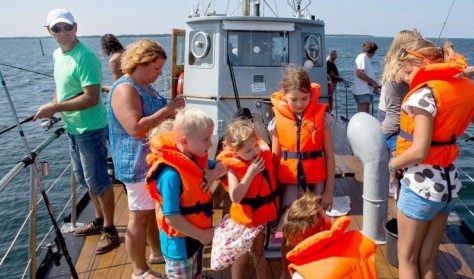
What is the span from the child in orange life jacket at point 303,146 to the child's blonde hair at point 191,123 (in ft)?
2.61

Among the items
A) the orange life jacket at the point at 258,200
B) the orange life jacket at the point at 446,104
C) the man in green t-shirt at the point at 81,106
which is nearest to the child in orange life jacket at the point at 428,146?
the orange life jacket at the point at 446,104

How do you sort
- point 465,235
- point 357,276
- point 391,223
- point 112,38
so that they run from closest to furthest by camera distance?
point 357,276 → point 391,223 → point 465,235 → point 112,38

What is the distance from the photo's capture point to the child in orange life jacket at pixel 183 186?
227 centimetres

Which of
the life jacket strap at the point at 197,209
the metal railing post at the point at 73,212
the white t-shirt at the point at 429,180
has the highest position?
the white t-shirt at the point at 429,180

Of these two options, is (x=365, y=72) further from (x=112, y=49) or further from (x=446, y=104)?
(x=446, y=104)

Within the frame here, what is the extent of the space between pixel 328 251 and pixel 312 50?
5028 mm

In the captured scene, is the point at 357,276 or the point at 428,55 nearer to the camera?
the point at 357,276

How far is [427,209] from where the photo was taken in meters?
2.42

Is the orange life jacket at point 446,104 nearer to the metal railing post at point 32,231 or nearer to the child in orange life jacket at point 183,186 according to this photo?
the child in orange life jacket at point 183,186

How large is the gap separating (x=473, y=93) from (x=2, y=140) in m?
14.7

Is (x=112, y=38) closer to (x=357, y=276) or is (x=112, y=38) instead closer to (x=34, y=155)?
(x=34, y=155)

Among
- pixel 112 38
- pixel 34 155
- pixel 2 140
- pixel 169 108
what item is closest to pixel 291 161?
pixel 169 108

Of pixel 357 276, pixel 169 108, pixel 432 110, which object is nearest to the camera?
pixel 357 276

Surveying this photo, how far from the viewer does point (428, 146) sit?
2.27 metres
